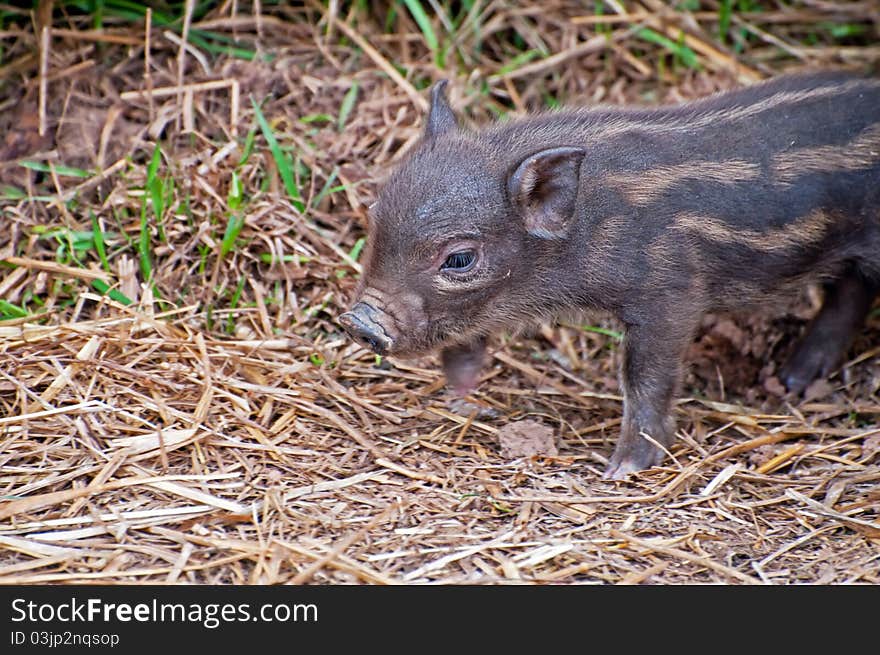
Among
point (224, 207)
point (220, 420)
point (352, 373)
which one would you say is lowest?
point (220, 420)

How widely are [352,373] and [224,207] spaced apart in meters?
1.24

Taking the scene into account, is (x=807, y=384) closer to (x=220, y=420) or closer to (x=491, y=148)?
(x=491, y=148)

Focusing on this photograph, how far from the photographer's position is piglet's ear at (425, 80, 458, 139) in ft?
18.3

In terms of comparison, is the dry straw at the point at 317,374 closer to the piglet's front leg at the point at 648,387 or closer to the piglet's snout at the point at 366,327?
the piglet's front leg at the point at 648,387

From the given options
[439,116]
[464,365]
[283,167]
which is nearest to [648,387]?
[464,365]

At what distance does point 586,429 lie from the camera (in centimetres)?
584

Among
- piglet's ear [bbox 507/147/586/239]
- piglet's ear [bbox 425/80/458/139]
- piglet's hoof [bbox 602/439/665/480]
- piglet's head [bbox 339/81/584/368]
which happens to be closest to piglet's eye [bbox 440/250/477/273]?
piglet's head [bbox 339/81/584/368]

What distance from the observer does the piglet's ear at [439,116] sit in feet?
18.3

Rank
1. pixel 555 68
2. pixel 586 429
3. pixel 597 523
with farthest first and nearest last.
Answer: pixel 555 68, pixel 586 429, pixel 597 523

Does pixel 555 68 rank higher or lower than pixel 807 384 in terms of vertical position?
higher

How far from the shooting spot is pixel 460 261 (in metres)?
5.22

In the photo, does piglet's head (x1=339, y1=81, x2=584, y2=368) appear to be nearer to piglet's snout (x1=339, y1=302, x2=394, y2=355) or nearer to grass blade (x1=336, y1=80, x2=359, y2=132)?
piglet's snout (x1=339, y1=302, x2=394, y2=355)

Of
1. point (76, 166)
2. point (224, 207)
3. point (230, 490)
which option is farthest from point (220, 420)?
point (76, 166)

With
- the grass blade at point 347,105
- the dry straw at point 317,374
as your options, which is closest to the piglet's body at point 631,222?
the dry straw at point 317,374
